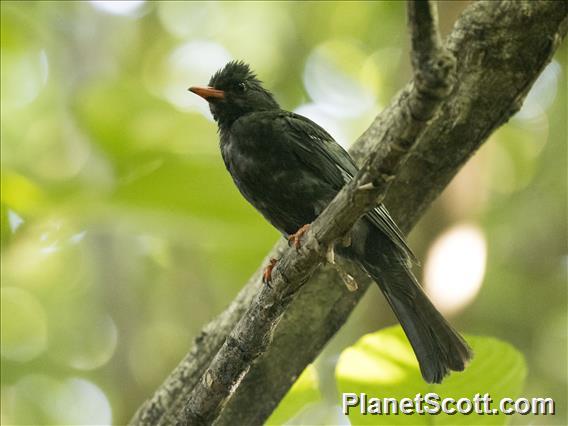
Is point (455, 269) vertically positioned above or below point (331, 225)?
above

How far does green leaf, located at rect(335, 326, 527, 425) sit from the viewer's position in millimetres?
2918

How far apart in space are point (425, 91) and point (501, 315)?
17.1ft

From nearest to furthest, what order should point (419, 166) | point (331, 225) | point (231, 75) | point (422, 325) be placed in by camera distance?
point (331, 225) → point (422, 325) → point (419, 166) → point (231, 75)

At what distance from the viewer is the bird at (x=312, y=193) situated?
3521 mm

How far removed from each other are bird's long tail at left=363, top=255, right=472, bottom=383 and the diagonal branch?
64cm

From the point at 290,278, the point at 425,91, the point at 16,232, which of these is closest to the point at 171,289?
the point at 16,232

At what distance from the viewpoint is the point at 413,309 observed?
3.60m

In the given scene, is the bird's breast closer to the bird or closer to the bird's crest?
the bird

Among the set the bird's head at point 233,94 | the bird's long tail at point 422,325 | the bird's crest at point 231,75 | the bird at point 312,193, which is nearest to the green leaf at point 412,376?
the bird's long tail at point 422,325

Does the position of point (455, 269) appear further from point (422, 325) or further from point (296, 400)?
point (296, 400)

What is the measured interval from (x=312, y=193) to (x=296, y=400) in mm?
896

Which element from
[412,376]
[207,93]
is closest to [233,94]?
[207,93]

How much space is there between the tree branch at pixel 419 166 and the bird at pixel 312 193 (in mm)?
232

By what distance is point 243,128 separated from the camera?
3.96 metres
